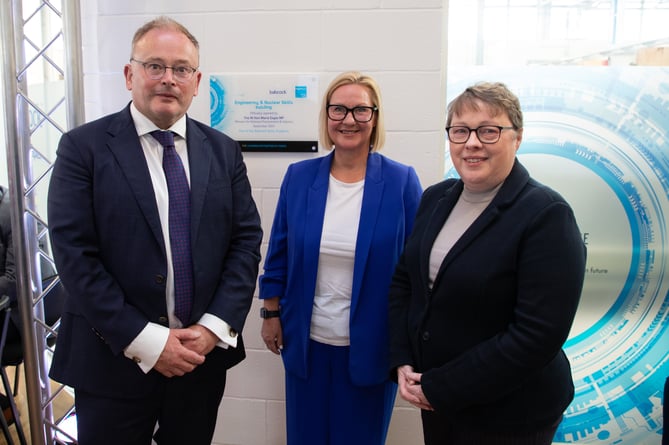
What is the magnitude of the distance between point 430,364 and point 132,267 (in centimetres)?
89

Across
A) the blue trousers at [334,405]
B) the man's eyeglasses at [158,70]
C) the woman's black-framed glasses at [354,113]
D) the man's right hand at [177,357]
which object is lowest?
the blue trousers at [334,405]

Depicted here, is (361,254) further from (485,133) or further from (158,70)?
(158,70)

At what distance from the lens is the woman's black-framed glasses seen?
176cm

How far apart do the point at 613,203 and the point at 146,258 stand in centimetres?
202

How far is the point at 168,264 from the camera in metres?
1.52

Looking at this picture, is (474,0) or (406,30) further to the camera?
(474,0)

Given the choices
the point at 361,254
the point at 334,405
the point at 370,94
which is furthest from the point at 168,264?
the point at 370,94

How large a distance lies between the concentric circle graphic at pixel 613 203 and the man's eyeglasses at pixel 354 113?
30.4 inches

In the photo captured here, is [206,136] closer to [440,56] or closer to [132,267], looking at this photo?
[132,267]

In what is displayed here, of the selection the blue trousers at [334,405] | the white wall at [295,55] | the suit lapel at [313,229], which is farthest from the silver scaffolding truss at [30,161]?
the suit lapel at [313,229]

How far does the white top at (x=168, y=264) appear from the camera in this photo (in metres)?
1.47

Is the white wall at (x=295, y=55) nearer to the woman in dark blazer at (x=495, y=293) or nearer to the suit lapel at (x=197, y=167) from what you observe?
the suit lapel at (x=197, y=167)

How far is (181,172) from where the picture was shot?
157cm

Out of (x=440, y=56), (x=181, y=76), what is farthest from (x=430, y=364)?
(x=440, y=56)
